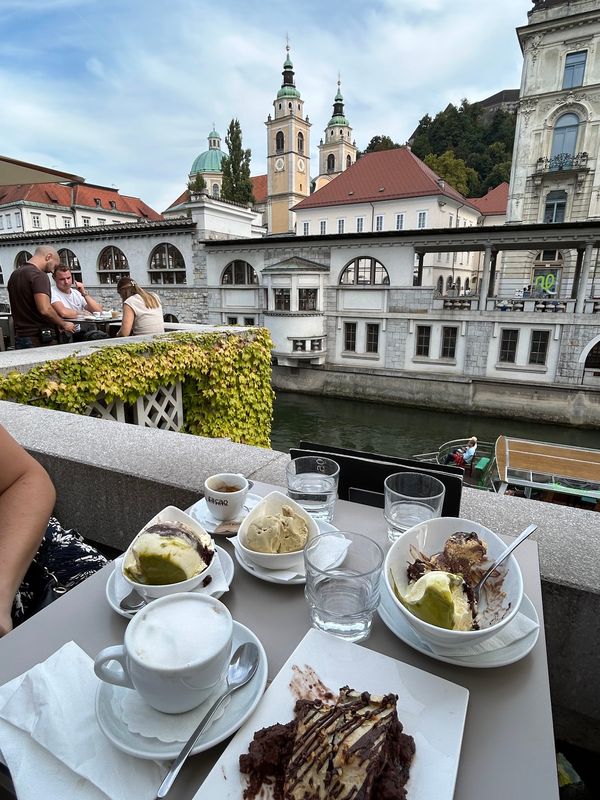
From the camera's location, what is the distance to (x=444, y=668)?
3.04ft

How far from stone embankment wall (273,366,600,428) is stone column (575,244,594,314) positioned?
326cm

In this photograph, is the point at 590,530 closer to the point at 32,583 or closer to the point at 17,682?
the point at 17,682

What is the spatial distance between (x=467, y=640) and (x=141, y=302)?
6.19 meters

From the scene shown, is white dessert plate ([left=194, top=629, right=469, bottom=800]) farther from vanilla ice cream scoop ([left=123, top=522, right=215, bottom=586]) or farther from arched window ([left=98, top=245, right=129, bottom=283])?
arched window ([left=98, top=245, right=129, bottom=283])

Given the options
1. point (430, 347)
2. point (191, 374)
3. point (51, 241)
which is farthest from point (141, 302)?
point (51, 241)

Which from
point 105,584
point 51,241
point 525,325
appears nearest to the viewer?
point 105,584

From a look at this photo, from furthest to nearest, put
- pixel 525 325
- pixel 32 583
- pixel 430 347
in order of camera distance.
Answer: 1. pixel 430 347
2. pixel 525 325
3. pixel 32 583

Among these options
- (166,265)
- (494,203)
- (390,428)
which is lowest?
(390,428)

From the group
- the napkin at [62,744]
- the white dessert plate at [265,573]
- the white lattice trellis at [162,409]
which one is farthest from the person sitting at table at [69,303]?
the napkin at [62,744]

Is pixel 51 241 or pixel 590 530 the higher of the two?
pixel 51 241

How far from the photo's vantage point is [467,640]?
0.90 metres

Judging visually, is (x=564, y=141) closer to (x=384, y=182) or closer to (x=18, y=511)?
(x=384, y=182)

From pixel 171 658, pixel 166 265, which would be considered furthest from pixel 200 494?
pixel 166 265

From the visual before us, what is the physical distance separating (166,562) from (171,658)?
0.35 m
